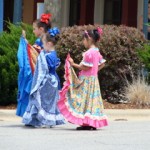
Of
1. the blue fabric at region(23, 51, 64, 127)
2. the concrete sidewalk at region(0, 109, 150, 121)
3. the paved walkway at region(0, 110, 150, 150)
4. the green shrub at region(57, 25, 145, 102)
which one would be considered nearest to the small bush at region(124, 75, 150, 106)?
the green shrub at region(57, 25, 145, 102)

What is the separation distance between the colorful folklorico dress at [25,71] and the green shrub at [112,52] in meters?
3.44

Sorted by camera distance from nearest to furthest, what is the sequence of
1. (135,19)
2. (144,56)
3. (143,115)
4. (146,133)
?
(146,133)
(143,115)
(144,56)
(135,19)

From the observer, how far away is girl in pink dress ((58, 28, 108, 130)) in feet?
35.1

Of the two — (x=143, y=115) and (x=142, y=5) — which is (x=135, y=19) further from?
(x=143, y=115)

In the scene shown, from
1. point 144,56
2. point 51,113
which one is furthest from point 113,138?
point 144,56

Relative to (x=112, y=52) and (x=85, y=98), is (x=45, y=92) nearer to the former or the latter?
(x=85, y=98)

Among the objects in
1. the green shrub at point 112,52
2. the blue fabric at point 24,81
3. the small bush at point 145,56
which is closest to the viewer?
the blue fabric at point 24,81

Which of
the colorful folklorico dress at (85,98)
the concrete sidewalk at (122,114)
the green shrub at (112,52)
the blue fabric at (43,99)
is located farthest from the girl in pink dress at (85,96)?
the green shrub at (112,52)

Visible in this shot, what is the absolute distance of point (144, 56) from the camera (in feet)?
48.5

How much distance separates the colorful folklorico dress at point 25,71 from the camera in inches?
439

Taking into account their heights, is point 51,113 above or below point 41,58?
below

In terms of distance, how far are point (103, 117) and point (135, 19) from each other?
37.0 ft

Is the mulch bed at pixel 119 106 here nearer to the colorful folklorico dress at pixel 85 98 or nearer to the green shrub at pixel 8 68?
the green shrub at pixel 8 68

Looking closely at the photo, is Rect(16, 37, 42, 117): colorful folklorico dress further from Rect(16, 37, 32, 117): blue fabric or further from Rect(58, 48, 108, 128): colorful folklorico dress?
Rect(58, 48, 108, 128): colorful folklorico dress
